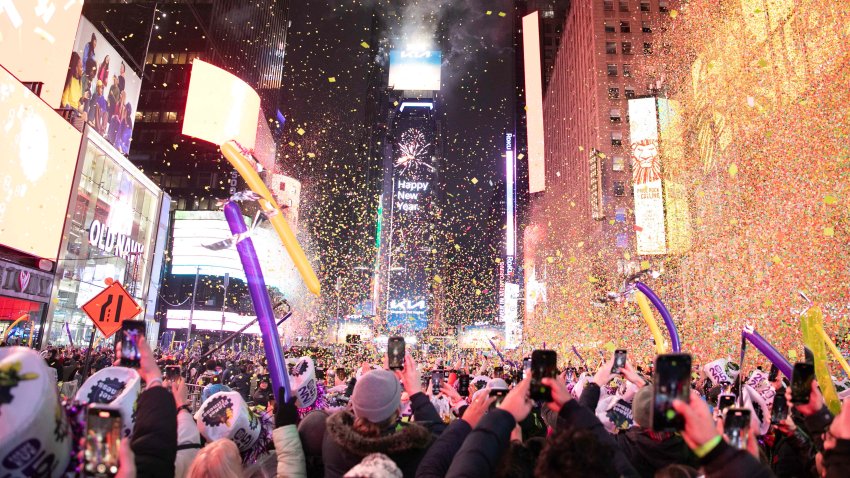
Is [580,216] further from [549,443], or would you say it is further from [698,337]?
[549,443]

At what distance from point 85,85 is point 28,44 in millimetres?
9230

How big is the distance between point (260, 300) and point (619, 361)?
305cm

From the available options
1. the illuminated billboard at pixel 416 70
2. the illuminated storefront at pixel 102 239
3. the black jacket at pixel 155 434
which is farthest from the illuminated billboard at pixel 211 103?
the illuminated billboard at pixel 416 70

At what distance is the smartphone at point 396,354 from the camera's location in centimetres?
399

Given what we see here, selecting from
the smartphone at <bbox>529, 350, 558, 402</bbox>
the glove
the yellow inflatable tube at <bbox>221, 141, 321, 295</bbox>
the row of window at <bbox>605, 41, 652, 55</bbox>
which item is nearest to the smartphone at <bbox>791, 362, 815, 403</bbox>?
the smartphone at <bbox>529, 350, 558, 402</bbox>

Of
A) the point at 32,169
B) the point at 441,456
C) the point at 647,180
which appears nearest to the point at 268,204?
the point at 441,456

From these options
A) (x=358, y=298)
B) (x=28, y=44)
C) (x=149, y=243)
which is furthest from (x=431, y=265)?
(x=28, y=44)

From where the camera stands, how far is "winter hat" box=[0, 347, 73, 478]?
1.93 m

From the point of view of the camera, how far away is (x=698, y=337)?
102 feet

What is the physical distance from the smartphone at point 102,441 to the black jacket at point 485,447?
1301 mm

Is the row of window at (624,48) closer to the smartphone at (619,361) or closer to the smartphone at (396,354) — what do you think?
the smartphone at (619,361)

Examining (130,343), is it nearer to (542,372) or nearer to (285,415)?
(285,415)

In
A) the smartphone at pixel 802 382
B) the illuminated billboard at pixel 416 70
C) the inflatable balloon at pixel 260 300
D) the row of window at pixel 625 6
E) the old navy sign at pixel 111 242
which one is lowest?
the smartphone at pixel 802 382

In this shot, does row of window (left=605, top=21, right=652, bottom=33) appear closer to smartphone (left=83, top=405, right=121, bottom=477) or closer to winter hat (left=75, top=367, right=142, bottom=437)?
winter hat (left=75, top=367, right=142, bottom=437)
